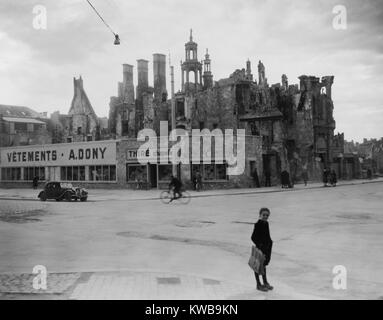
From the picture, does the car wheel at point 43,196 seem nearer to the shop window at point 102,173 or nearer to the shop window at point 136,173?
the shop window at point 136,173

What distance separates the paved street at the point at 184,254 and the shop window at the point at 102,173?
2257cm

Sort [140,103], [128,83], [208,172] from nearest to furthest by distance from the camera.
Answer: [208,172] < [140,103] < [128,83]

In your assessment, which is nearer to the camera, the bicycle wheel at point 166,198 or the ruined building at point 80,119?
the bicycle wheel at point 166,198

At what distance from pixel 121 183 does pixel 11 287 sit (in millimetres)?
32872

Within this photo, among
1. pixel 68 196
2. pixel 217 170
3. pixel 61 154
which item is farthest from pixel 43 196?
pixel 61 154

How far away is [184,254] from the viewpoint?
10.1 metres

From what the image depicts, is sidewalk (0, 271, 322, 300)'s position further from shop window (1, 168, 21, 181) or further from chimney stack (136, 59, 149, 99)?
chimney stack (136, 59, 149, 99)

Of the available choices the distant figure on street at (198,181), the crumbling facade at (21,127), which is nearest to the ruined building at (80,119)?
the crumbling facade at (21,127)

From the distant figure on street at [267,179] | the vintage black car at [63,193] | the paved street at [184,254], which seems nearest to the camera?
the paved street at [184,254]

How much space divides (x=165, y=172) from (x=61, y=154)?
1334cm

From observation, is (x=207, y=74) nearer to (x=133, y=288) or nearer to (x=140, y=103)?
(x=140, y=103)

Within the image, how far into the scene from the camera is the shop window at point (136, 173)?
38.7 metres

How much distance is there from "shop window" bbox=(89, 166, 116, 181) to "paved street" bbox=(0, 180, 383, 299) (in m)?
22.6
